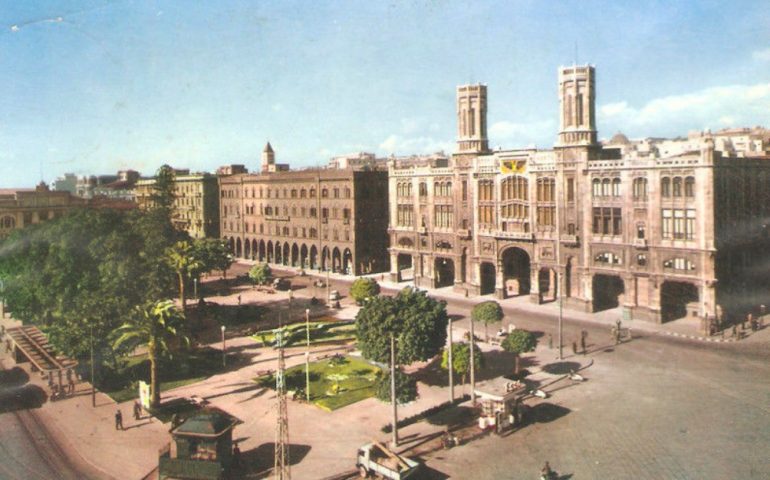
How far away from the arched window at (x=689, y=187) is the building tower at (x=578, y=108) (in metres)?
11.9

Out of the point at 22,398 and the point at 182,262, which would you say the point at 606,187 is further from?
the point at 22,398

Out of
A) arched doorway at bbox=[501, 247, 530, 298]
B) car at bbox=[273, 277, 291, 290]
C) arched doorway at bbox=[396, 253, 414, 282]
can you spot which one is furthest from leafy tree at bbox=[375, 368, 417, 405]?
car at bbox=[273, 277, 291, 290]

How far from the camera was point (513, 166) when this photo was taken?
73.2 meters

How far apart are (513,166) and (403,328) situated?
36485 mm

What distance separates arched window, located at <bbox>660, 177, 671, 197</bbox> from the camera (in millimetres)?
60781

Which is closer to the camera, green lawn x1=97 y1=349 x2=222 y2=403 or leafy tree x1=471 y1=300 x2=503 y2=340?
green lawn x1=97 y1=349 x2=222 y2=403

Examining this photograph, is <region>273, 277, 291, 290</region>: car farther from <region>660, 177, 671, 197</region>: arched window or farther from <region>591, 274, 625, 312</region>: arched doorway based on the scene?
<region>660, 177, 671, 197</region>: arched window

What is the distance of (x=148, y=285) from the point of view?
172 feet

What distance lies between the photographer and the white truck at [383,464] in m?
30.5

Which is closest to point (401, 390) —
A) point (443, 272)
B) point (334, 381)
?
point (334, 381)

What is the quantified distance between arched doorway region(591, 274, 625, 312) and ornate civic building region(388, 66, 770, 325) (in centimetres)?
11

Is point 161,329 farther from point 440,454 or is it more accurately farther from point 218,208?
point 218,208

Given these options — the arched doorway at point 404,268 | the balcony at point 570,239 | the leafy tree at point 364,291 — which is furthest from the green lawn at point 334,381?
the arched doorway at point 404,268

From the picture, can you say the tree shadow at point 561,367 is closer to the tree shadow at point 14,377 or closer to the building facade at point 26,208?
the tree shadow at point 14,377
